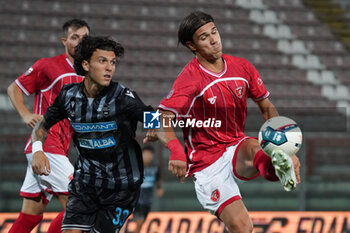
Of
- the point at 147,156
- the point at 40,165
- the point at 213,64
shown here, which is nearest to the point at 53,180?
the point at 40,165

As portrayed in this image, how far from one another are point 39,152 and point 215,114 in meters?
1.18

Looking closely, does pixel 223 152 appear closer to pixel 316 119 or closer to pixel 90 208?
pixel 90 208

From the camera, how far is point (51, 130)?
4688 millimetres

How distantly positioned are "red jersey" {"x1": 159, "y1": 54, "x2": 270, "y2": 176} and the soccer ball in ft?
1.28

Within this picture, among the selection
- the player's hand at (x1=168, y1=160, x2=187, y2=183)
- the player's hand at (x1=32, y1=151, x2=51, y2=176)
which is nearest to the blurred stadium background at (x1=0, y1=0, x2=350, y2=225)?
the player's hand at (x1=168, y1=160, x2=187, y2=183)

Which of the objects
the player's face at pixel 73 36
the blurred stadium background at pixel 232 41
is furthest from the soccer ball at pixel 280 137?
the blurred stadium background at pixel 232 41

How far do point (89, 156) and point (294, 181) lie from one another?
126cm

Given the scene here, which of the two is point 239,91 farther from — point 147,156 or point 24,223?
point 147,156

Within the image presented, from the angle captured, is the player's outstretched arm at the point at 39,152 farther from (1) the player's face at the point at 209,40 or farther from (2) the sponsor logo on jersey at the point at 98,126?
(1) the player's face at the point at 209,40

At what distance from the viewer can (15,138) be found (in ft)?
25.7

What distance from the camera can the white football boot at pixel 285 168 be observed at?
3418 millimetres

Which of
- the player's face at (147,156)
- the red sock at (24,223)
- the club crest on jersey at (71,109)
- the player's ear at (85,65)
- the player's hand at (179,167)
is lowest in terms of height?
the player's face at (147,156)

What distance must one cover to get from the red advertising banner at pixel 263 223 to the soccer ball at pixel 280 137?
3.57 m

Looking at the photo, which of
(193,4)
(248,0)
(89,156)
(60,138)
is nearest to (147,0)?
(193,4)
